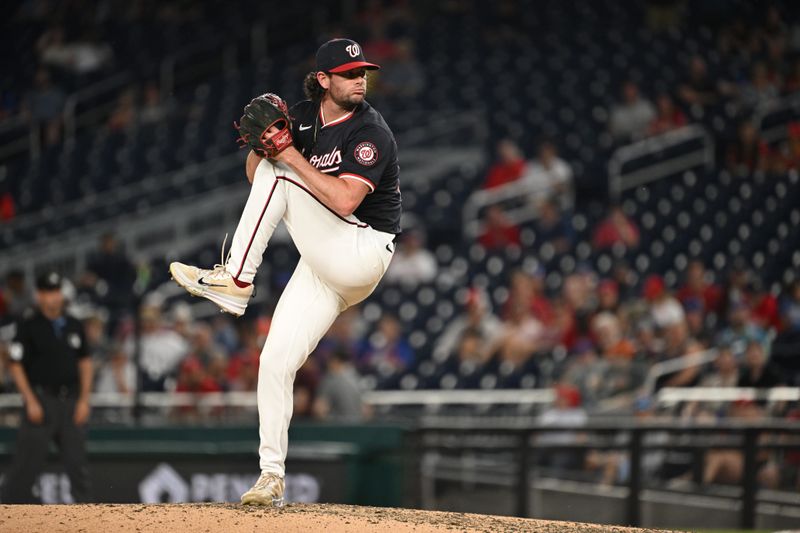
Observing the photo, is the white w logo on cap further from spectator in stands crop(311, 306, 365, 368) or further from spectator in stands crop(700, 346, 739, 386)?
spectator in stands crop(311, 306, 365, 368)

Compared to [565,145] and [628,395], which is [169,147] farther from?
[628,395]

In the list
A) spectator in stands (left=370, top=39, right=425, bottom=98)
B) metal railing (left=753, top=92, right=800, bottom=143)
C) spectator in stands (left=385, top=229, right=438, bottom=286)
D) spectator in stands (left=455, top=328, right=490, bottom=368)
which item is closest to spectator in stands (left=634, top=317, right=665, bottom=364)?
spectator in stands (left=455, top=328, right=490, bottom=368)

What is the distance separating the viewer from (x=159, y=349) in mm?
11570

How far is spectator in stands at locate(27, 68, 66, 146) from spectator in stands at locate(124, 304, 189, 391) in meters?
5.66

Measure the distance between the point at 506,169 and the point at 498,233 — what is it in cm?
82

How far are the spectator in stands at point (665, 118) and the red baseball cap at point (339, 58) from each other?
10.0 metres

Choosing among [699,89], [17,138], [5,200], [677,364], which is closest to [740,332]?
[677,364]

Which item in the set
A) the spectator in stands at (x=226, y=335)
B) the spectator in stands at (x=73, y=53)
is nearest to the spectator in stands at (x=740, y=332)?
the spectator in stands at (x=226, y=335)

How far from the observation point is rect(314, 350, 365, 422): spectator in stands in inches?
402

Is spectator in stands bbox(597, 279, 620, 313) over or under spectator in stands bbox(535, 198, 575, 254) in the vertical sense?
under

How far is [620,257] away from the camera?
12898mm

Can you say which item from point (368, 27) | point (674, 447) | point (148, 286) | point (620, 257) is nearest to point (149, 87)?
point (368, 27)

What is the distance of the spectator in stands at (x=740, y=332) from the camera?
9.98 m

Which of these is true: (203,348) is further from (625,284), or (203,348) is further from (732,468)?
→ (732,468)
